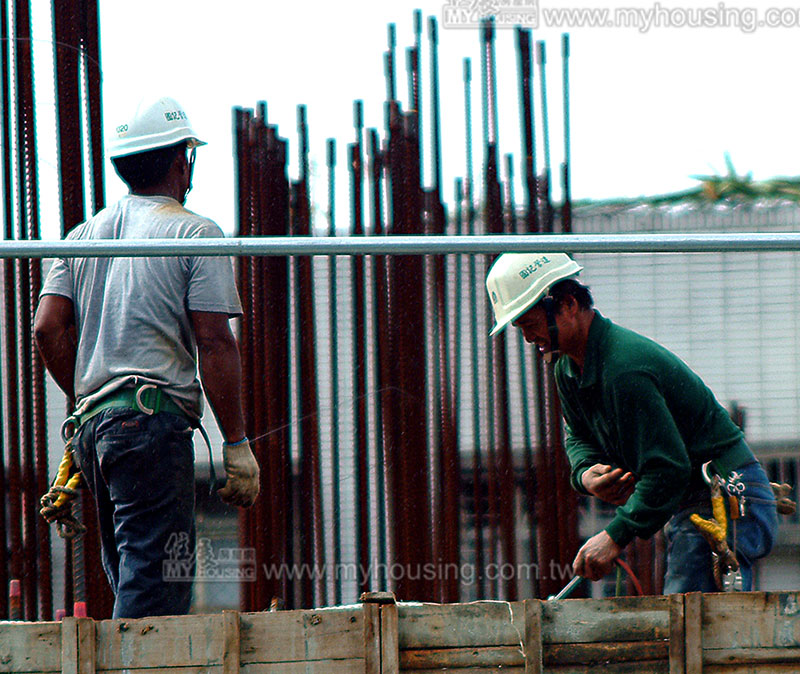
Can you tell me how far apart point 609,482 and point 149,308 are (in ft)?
4.57

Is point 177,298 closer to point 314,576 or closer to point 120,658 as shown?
point 120,658

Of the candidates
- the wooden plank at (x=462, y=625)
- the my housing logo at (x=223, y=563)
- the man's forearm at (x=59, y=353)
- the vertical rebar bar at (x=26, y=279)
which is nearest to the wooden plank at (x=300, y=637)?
the wooden plank at (x=462, y=625)

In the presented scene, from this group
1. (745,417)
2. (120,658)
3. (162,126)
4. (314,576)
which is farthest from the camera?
(314,576)

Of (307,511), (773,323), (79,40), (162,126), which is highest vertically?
(79,40)

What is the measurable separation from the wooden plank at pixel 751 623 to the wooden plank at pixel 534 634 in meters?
0.40

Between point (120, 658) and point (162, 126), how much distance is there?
4.76 ft

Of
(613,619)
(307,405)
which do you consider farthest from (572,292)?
(307,405)

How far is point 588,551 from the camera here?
2742mm

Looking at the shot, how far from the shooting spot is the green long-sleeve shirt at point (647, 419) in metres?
2.66

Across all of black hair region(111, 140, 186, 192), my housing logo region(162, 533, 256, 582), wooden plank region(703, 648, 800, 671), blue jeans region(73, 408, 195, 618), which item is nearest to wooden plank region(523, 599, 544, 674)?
wooden plank region(703, 648, 800, 671)

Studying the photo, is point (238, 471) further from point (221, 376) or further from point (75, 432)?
point (75, 432)

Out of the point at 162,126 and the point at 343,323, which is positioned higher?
the point at 162,126

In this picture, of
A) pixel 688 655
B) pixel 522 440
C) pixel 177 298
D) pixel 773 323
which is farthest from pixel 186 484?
pixel 773 323

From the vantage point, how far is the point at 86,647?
2242 millimetres
